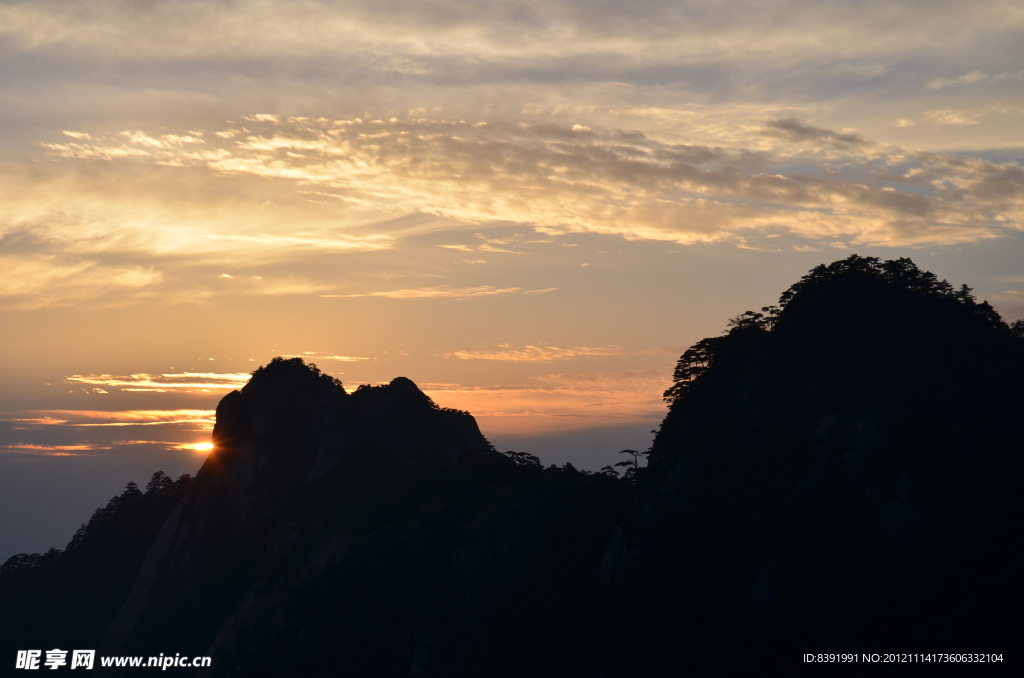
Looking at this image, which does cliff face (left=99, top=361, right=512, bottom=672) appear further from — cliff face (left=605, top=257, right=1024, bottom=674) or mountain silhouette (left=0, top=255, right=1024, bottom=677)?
cliff face (left=605, top=257, right=1024, bottom=674)

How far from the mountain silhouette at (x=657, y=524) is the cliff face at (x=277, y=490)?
1.13 feet

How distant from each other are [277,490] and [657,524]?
69.3 metres

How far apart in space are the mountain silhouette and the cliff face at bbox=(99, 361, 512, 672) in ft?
1.13

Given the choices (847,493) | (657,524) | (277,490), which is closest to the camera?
(847,493)

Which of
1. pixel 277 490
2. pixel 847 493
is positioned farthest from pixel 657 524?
pixel 277 490

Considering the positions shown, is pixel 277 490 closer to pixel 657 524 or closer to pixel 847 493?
pixel 657 524

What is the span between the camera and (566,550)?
79.2 metres

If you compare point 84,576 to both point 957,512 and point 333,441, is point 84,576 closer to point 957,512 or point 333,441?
point 333,441

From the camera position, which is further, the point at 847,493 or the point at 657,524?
the point at 657,524

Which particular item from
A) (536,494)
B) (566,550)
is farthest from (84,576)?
(566,550)

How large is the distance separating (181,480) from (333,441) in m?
48.1

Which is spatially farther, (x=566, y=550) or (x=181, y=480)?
(x=181, y=480)

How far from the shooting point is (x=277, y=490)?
12062 centimetres

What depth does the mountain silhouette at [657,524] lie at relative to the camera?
5959cm
